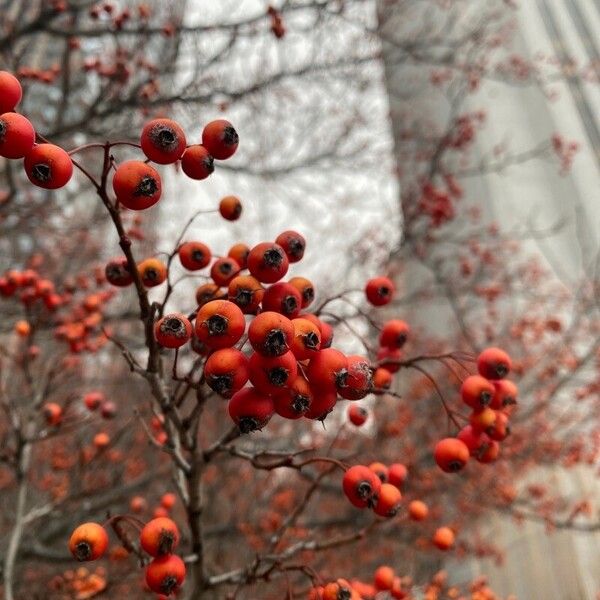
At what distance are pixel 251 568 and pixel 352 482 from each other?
0.61m

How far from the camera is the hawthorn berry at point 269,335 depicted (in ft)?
4.83

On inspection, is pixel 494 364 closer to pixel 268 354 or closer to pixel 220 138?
pixel 268 354

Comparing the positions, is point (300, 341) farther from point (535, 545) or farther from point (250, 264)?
point (535, 545)

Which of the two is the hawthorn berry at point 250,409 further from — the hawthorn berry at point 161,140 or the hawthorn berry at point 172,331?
the hawthorn berry at point 161,140

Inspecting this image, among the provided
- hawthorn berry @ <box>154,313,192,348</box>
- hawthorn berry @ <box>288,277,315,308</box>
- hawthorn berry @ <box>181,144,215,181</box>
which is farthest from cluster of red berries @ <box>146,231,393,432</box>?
hawthorn berry @ <box>181,144,215,181</box>

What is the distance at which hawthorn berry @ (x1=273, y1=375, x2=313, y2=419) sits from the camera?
1.56 meters

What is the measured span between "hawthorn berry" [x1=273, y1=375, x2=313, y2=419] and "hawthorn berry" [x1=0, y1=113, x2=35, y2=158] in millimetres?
990

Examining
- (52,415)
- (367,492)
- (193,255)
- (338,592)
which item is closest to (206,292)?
(193,255)

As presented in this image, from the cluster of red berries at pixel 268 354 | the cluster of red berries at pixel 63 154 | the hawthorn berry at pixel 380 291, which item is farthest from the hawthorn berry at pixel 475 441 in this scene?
the cluster of red berries at pixel 63 154

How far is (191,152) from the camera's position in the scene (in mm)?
1787

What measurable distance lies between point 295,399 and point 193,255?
38.0 inches

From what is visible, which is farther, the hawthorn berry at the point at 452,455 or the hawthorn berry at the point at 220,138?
the hawthorn berry at the point at 452,455

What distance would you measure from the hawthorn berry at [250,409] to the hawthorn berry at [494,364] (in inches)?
41.1

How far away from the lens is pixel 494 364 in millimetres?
2197
